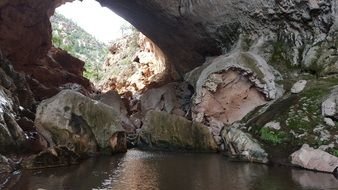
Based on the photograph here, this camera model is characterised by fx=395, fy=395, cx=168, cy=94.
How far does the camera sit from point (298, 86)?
1725 cm

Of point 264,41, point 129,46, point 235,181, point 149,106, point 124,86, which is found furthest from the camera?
point 129,46

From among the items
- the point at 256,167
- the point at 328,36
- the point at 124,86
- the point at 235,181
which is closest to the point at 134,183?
the point at 235,181

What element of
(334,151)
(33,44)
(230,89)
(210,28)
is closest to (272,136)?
(334,151)

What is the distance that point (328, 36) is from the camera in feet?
64.0

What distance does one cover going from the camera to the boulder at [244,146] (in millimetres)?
14219

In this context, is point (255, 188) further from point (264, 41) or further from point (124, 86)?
point (124, 86)

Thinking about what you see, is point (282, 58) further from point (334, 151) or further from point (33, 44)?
point (33, 44)

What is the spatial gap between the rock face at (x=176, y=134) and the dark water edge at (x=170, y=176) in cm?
267

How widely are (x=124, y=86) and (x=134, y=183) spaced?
38.0m

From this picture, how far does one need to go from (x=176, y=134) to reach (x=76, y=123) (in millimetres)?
4634

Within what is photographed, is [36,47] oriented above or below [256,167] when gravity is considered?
above

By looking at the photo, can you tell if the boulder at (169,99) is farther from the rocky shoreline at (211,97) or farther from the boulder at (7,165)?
the boulder at (7,165)

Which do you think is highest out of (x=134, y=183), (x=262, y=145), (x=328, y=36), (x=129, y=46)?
(x=129, y=46)

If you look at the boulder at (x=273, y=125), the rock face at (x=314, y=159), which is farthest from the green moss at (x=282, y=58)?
the rock face at (x=314, y=159)
